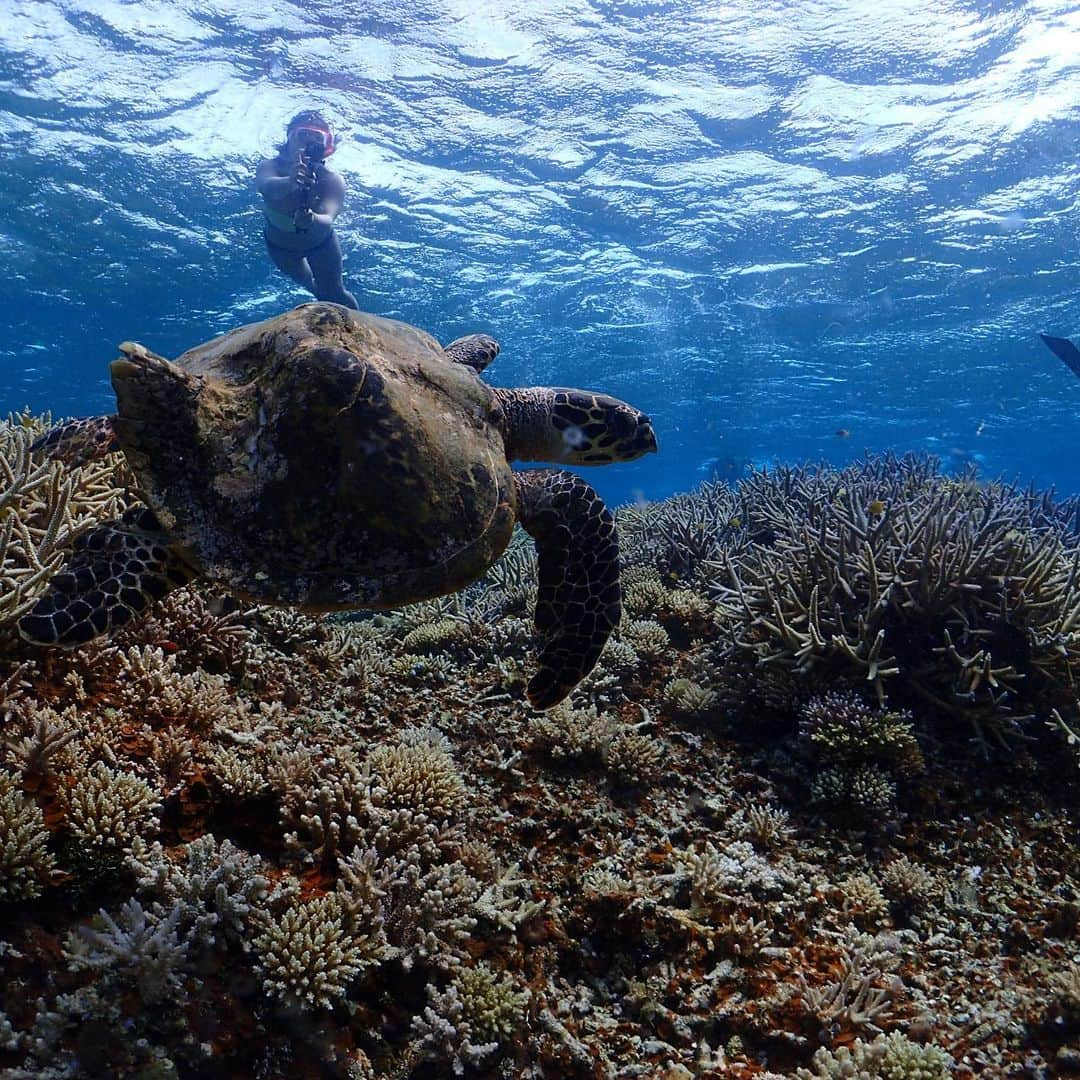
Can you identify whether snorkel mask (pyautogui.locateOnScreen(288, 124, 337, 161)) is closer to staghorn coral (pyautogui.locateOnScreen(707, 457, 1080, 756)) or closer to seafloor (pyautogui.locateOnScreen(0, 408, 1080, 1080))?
seafloor (pyautogui.locateOnScreen(0, 408, 1080, 1080))

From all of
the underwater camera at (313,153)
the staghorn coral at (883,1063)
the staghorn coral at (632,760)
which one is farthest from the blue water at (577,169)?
the staghorn coral at (883,1063)

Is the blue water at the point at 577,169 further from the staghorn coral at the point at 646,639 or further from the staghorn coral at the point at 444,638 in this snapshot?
the staghorn coral at the point at 444,638

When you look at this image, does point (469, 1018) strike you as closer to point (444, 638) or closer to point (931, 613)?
point (444, 638)

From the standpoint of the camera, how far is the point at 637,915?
325cm

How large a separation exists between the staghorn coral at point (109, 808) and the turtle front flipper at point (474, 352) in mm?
3284

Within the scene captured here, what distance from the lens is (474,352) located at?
15.8 ft

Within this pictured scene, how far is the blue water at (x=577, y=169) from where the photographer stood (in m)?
14.3

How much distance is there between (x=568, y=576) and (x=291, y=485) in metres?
1.82

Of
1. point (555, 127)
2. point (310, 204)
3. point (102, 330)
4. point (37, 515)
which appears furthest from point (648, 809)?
point (102, 330)

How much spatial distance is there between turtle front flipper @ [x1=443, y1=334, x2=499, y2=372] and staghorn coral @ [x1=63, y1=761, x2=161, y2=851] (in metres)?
3.28

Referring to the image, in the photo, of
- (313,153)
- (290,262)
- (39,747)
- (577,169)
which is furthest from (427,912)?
(577,169)

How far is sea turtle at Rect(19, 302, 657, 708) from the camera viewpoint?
2807 millimetres

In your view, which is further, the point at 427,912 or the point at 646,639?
the point at 646,639

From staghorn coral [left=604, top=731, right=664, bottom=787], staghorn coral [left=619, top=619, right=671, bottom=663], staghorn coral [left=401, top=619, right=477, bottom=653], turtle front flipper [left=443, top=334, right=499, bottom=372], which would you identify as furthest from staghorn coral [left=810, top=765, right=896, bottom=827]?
turtle front flipper [left=443, top=334, right=499, bottom=372]
